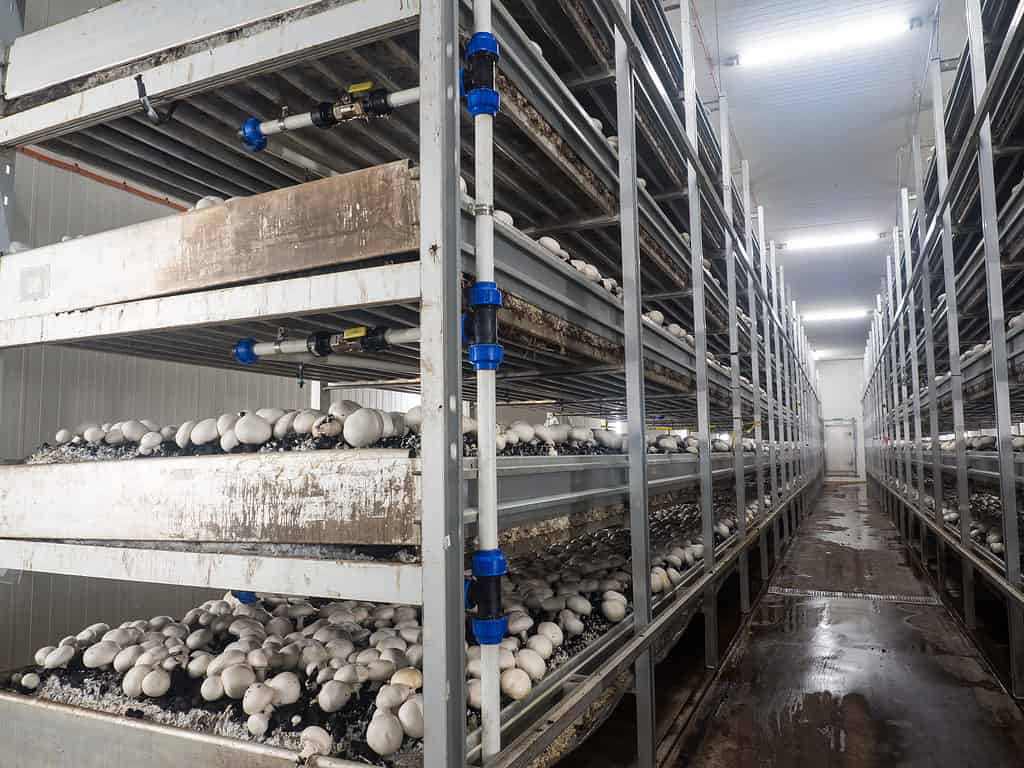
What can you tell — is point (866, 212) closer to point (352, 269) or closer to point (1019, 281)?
point (1019, 281)

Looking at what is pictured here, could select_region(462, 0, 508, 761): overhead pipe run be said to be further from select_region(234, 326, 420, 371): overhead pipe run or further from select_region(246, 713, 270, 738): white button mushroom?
select_region(246, 713, 270, 738): white button mushroom

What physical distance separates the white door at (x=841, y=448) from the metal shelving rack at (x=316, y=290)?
2494 centimetres

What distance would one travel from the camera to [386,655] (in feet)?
6.53

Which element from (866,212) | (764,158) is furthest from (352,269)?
(866,212)

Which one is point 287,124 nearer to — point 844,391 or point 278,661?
point 278,661

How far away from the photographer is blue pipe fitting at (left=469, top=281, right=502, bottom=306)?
5.08 ft

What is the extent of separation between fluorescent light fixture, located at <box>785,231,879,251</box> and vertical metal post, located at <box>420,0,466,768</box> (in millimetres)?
11989

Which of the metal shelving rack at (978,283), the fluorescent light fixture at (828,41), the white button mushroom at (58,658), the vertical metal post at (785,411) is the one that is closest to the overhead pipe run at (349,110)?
the white button mushroom at (58,658)

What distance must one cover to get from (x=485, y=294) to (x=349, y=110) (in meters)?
0.61

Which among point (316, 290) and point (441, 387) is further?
point (316, 290)

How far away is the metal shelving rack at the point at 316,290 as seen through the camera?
4.77 ft

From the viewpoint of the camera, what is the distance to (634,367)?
2.72 metres

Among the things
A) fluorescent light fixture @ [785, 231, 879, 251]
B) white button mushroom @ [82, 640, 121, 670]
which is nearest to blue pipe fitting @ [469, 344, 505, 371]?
white button mushroom @ [82, 640, 121, 670]

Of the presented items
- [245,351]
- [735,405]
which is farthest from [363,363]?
[735,405]
